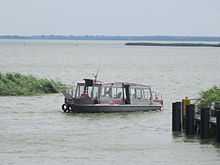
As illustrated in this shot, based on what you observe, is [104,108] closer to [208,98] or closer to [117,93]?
[117,93]

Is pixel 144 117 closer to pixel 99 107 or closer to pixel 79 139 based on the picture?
pixel 99 107

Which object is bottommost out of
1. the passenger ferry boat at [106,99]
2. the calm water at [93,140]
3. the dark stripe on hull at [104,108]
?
the calm water at [93,140]

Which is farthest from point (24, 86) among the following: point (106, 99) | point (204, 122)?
point (204, 122)

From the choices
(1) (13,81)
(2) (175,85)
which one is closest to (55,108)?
(1) (13,81)

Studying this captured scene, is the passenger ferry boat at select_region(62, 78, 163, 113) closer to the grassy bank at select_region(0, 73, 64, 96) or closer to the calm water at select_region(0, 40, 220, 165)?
the calm water at select_region(0, 40, 220, 165)

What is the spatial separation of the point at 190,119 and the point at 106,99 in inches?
451

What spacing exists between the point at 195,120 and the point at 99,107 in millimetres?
10560

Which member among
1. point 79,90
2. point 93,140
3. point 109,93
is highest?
point 79,90

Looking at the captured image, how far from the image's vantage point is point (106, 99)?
45781 millimetres

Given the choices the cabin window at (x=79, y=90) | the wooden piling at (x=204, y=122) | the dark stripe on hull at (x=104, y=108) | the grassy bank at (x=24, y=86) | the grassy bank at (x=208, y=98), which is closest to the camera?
the wooden piling at (x=204, y=122)

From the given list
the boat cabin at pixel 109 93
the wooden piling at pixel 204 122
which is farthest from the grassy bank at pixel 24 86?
the wooden piling at pixel 204 122

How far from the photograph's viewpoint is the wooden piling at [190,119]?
35.0 meters

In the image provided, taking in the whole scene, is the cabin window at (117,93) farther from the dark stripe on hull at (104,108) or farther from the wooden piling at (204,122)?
the wooden piling at (204,122)

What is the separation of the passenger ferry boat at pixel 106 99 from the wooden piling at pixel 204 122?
12096 mm
